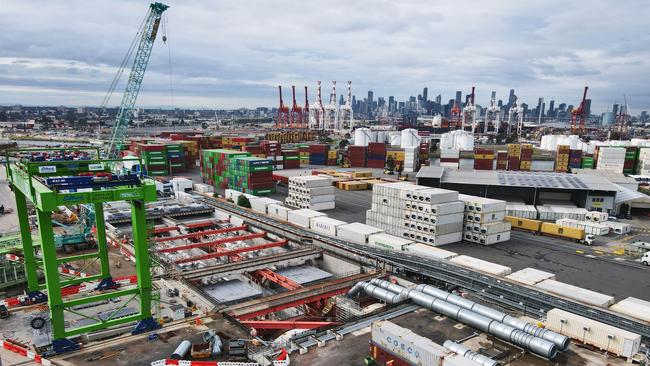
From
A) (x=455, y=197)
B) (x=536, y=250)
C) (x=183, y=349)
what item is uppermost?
(x=455, y=197)

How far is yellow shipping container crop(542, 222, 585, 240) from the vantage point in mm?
52094

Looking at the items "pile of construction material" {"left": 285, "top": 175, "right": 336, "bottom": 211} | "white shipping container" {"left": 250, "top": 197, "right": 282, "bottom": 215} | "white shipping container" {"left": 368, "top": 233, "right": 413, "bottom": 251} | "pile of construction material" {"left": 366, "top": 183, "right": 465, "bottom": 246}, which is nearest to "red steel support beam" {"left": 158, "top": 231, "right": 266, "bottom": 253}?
"white shipping container" {"left": 368, "top": 233, "right": 413, "bottom": 251}

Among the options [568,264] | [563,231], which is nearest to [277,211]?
[568,264]

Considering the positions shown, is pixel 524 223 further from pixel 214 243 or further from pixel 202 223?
pixel 202 223

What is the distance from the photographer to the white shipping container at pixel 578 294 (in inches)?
1141

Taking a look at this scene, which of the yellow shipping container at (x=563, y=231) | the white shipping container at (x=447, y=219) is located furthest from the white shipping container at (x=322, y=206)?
the yellow shipping container at (x=563, y=231)

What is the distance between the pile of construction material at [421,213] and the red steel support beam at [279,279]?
20070mm

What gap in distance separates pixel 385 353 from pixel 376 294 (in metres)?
8.94

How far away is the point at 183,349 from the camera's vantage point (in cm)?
2175

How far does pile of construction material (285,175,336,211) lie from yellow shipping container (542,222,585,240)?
3237 cm

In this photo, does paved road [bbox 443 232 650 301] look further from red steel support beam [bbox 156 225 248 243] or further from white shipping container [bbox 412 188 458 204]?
red steel support beam [bbox 156 225 248 243]

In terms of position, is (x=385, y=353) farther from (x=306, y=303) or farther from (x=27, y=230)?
(x=27, y=230)

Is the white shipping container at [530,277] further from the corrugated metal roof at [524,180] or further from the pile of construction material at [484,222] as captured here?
the corrugated metal roof at [524,180]

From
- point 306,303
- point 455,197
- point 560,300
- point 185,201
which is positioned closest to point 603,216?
point 455,197
